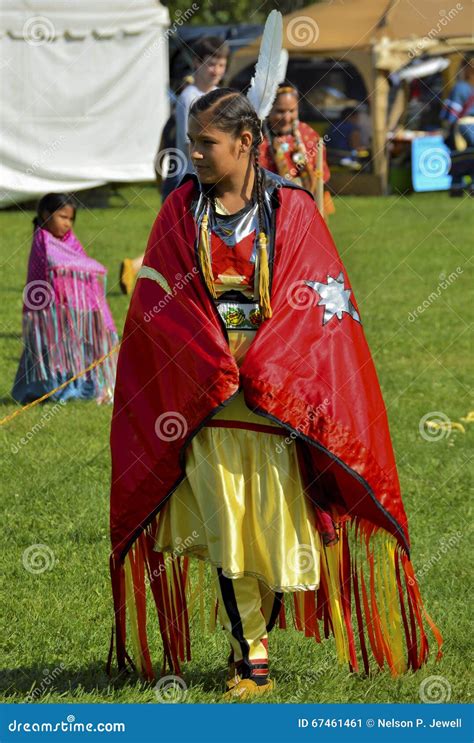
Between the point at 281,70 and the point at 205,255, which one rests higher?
the point at 281,70

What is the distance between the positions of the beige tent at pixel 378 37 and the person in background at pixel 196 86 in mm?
10881

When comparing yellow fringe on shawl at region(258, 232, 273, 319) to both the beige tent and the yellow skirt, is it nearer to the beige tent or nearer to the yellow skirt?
the yellow skirt

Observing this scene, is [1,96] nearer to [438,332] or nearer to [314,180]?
[438,332]

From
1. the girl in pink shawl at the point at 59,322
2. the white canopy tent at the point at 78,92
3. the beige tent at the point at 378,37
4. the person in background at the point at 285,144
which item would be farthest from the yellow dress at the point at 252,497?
the beige tent at the point at 378,37

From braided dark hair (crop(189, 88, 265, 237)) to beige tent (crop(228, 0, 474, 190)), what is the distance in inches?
626

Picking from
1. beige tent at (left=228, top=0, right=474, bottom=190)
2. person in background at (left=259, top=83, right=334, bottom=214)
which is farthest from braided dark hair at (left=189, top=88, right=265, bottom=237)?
beige tent at (left=228, top=0, right=474, bottom=190)

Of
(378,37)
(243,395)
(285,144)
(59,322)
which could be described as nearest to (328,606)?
(243,395)

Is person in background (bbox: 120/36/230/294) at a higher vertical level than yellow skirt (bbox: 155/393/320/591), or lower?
higher

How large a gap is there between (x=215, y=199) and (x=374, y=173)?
16.1 meters

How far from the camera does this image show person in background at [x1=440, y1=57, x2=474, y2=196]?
1845 cm

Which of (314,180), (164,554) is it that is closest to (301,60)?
(314,180)

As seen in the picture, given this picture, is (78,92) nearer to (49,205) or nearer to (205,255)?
(49,205)

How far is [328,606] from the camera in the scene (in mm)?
3992

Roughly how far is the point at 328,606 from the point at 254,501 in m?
0.51
